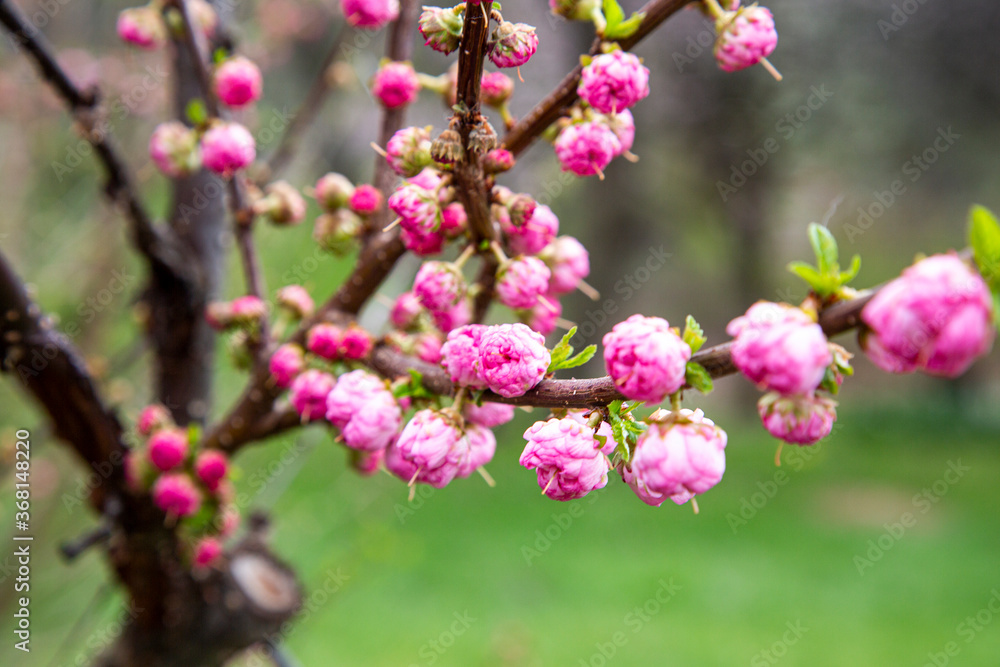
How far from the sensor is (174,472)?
83 centimetres

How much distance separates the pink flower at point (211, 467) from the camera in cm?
81

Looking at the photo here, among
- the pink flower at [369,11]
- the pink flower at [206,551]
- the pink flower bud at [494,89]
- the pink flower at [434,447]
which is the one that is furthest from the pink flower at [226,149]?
the pink flower at [206,551]

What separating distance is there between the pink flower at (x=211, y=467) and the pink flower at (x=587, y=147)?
53 centimetres

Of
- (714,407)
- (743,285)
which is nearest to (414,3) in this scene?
(743,285)

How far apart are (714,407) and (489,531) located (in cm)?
426

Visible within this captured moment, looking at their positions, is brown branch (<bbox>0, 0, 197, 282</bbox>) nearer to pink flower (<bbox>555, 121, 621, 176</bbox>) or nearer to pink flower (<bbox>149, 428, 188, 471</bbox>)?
pink flower (<bbox>149, 428, 188, 471</bbox>)

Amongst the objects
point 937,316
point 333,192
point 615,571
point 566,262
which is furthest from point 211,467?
point 615,571

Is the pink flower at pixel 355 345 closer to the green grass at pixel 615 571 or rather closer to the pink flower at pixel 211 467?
the pink flower at pixel 211 467

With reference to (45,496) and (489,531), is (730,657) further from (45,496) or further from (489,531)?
(45,496)

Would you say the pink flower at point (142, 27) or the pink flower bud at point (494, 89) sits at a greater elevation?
the pink flower bud at point (494, 89)

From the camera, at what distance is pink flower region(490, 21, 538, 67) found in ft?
1.52

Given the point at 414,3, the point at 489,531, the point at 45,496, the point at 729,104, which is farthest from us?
the point at 729,104

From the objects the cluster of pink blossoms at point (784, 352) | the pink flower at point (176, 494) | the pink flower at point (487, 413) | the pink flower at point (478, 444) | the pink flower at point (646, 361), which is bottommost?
the pink flower at point (176, 494)

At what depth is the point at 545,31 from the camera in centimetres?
594
